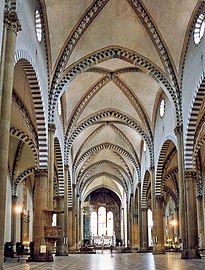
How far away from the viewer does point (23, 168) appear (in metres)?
31.6

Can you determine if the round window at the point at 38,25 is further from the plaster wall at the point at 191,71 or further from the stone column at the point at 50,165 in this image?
the plaster wall at the point at 191,71

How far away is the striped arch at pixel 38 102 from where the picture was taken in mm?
16688

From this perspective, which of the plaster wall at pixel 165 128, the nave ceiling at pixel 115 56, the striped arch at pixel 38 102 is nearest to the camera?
the striped arch at pixel 38 102

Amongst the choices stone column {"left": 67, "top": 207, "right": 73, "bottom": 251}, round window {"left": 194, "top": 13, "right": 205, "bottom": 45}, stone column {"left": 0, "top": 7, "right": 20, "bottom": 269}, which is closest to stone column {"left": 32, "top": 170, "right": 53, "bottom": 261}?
stone column {"left": 0, "top": 7, "right": 20, "bottom": 269}

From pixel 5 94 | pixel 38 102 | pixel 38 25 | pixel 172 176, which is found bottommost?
pixel 5 94

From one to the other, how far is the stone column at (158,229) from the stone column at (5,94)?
63.4 feet

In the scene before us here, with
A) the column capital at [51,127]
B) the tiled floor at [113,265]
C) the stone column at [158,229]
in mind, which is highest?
the column capital at [51,127]

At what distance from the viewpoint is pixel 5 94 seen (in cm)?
1153

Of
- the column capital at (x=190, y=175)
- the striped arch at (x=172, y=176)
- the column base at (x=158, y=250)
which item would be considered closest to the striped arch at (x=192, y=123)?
the column capital at (x=190, y=175)

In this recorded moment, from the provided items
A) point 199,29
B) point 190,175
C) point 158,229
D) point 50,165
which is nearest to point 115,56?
point 199,29

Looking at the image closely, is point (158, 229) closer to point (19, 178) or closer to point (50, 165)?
point (19, 178)

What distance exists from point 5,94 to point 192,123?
11.5m

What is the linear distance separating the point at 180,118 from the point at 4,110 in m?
12.6

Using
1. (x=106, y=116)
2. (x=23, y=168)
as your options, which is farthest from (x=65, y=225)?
(x=106, y=116)
